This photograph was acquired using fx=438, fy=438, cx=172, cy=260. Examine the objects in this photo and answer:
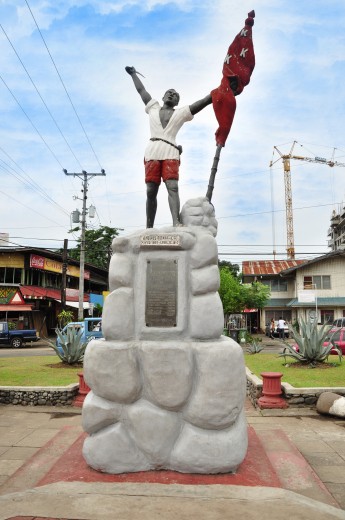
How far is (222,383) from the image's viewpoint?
4570 millimetres

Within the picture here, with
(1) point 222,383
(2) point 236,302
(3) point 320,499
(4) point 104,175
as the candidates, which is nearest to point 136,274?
(1) point 222,383

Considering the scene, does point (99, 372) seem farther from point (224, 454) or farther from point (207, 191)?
point (207, 191)

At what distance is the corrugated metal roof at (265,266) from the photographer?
36125 mm

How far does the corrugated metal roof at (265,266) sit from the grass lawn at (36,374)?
83.9 ft

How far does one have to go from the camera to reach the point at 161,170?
231 inches

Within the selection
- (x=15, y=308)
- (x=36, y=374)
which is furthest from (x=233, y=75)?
(x=15, y=308)

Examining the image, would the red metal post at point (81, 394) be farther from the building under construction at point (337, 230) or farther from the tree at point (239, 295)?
the building under construction at point (337, 230)

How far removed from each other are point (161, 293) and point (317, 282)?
93.6ft

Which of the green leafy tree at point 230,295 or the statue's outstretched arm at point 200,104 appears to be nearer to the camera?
the statue's outstretched arm at point 200,104

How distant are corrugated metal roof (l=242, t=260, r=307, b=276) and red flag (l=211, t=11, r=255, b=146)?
30.7 m

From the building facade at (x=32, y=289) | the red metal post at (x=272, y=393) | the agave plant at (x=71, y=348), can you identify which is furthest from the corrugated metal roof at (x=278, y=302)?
the red metal post at (x=272, y=393)

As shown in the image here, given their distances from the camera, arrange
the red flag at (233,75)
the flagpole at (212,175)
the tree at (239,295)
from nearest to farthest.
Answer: the flagpole at (212,175)
the red flag at (233,75)
the tree at (239,295)

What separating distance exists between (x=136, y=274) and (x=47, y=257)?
26.3 m

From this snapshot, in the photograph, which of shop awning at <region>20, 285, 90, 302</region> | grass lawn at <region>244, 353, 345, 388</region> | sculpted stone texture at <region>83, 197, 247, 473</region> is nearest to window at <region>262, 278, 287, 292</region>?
shop awning at <region>20, 285, 90, 302</region>
